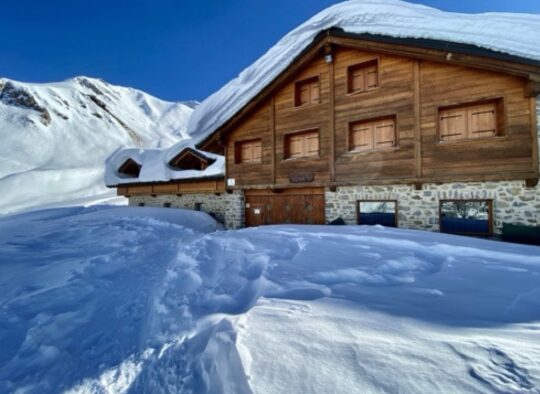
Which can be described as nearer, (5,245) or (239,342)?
(239,342)

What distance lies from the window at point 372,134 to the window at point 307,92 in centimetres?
219

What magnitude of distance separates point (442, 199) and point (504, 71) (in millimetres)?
3859

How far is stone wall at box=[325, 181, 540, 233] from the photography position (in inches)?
301

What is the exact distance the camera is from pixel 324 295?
292 centimetres

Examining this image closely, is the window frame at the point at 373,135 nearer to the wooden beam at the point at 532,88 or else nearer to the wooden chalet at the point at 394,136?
the wooden chalet at the point at 394,136

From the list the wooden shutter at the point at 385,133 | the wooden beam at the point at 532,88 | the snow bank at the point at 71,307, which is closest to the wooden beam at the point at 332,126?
the wooden shutter at the point at 385,133

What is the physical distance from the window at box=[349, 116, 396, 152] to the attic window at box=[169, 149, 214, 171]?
9809 millimetres

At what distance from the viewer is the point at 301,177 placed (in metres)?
11.3

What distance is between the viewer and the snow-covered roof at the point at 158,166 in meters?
16.0

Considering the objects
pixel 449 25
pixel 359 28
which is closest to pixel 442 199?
pixel 449 25

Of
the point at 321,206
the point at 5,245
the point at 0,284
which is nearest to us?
the point at 0,284

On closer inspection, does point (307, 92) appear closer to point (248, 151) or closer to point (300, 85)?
point (300, 85)

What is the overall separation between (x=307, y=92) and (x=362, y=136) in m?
3.26

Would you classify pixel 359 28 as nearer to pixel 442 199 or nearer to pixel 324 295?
pixel 442 199
